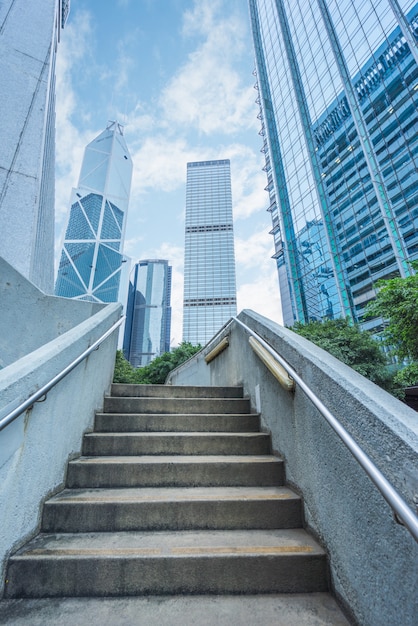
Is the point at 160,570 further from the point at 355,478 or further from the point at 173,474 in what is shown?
the point at 355,478

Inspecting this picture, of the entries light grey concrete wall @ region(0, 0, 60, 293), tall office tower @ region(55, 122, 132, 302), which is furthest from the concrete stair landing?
tall office tower @ region(55, 122, 132, 302)

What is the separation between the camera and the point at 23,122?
492cm

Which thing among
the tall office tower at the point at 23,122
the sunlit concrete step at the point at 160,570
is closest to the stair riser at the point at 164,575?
the sunlit concrete step at the point at 160,570

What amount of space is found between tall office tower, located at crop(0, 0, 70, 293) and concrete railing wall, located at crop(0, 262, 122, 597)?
2.83m

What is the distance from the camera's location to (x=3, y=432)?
4.39 feet

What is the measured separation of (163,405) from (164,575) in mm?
1625

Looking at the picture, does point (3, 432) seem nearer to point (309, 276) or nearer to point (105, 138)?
point (309, 276)

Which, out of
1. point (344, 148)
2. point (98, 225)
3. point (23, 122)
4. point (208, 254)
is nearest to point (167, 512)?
point (23, 122)

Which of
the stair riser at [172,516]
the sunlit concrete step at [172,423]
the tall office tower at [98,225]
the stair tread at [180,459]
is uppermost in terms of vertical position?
the tall office tower at [98,225]

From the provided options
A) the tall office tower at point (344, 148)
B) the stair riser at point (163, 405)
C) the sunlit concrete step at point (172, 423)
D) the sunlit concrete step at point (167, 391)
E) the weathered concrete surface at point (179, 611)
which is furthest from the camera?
the tall office tower at point (344, 148)

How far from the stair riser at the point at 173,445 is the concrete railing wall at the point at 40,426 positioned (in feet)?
0.54

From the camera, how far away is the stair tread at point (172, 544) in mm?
1459

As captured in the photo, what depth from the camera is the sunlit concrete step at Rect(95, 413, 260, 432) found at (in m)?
2.62

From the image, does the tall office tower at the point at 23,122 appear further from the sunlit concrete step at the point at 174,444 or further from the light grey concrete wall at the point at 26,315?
the sunlit concrete step at the point at 174,444
